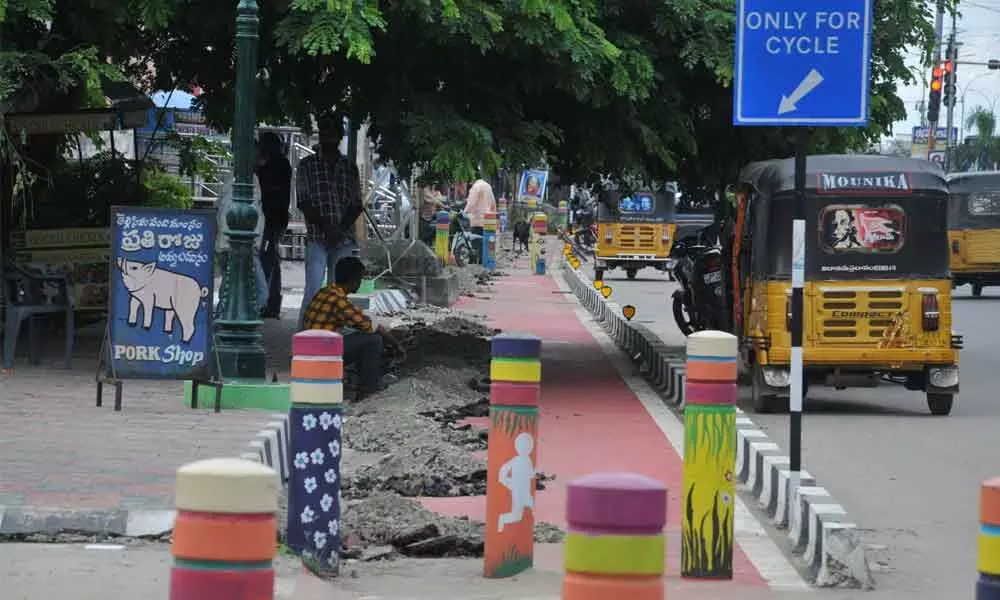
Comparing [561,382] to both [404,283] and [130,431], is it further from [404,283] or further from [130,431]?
[404,283]

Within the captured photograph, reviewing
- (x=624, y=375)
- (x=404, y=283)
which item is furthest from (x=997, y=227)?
(x=624, y=375)

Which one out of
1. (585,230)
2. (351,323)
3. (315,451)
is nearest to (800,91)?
(315,451)

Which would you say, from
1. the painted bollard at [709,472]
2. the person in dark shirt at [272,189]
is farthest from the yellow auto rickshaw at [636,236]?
the painted bollard at [709,472]

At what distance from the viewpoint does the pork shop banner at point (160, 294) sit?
1233 centimetres

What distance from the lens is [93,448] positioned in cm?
1066

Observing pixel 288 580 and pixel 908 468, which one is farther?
pixel 908 468

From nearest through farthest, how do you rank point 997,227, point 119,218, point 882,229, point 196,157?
1. point 119,218
2. point 882,229
3. point 196,157
4. point 997,227

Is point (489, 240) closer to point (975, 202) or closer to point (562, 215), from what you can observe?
point (975, 202)

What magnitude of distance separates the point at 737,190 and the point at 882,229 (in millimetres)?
2192

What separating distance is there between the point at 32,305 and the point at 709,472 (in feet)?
28.0

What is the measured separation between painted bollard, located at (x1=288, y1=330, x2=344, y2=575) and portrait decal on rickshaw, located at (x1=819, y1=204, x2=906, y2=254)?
853 centimetres

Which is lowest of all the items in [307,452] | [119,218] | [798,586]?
[798,586]

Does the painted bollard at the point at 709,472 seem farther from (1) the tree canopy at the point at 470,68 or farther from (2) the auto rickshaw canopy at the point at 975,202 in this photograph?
(2) the auto rickshaw canopy at the point at 975,202

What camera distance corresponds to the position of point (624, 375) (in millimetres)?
18734
